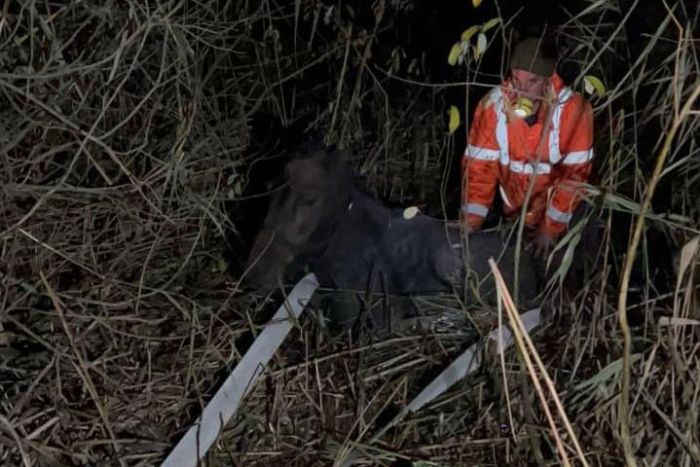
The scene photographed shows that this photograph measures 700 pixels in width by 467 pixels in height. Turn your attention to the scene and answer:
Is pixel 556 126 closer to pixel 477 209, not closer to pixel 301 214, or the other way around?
pixel 477 209

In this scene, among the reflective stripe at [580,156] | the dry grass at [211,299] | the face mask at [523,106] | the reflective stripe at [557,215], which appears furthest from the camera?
the reflective stripe at [580,156]

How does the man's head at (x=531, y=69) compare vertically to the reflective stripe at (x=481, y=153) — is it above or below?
above

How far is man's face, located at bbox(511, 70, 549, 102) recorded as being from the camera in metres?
3.25

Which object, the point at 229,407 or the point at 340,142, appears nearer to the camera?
the point at 229,407

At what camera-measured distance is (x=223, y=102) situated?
431 centimetres

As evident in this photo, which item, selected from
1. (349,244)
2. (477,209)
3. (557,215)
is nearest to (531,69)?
(557,215)

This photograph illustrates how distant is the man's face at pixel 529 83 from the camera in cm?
325

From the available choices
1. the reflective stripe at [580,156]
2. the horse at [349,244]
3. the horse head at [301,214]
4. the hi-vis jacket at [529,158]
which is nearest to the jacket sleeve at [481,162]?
the hi-vis jacket at [529,158]

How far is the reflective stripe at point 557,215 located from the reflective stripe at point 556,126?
244mm

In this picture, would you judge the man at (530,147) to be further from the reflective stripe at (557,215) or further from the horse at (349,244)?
the horse at (349,244)

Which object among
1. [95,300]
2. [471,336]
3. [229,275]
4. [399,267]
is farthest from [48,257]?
[471,336]

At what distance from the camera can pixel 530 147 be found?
348 cm

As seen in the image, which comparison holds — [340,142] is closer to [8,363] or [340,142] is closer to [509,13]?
[509,13]

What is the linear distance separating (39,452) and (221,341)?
0.68 m
